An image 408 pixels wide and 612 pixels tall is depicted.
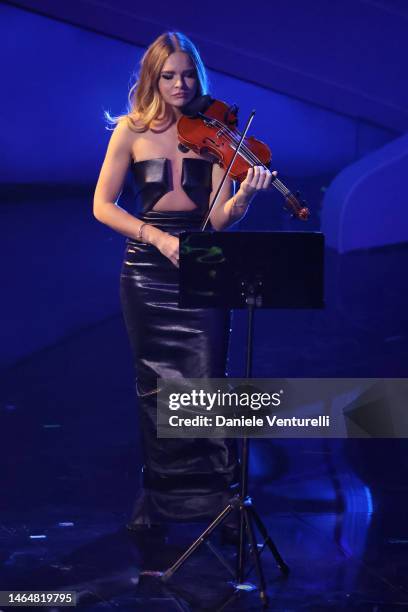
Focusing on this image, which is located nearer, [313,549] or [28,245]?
[313,549]

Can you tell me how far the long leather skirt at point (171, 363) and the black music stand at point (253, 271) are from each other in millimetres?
546

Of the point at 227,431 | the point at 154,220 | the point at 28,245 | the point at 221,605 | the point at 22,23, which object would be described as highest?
the point at 22,23

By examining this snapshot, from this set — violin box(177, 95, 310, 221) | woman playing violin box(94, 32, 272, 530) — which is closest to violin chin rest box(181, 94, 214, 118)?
violin box(177, 95, 310, 221)

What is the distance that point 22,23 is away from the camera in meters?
14.9

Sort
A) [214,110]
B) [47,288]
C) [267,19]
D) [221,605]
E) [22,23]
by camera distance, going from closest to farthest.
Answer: [221,605], [214,110], [47,288], [267,19], [22,23]

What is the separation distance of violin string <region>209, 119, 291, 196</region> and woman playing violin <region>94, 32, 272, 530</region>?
0.85 ft

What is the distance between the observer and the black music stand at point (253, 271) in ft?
11.3

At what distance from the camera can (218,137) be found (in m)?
3.73

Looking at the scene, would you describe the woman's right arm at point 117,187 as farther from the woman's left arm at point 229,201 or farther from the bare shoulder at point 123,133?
the woman's left arm at point 229,201

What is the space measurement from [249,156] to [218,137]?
151 mm

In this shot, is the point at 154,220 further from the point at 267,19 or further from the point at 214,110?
the point at 267,19

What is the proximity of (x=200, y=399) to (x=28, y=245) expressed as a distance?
7104 millimetres

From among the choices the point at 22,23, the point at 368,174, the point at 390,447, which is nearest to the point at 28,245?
the point at 368,174

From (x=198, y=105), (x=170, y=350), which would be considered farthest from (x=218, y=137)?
(x=170, y=350)
